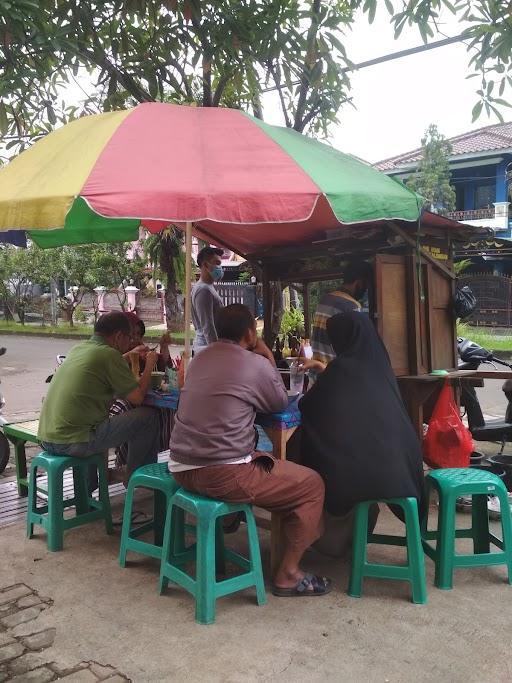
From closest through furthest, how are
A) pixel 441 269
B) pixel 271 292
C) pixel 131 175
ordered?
pixel 131 175 < pixel 441 269 < pixel 271 292

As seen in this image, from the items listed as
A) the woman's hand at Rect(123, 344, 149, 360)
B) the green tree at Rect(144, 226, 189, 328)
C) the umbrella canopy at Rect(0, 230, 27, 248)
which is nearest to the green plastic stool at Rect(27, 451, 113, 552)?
the woman's hand at Rect(123, 344, 149, 360)

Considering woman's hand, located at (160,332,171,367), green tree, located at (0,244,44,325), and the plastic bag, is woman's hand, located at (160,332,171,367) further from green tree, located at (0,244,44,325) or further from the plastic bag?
green tree, located at (0,244,44,325)

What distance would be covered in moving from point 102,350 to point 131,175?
4.48ft

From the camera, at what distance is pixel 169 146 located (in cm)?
299

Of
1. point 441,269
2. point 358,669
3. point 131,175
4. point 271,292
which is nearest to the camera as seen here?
point 358,669

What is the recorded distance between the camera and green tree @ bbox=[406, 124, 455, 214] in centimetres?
2209

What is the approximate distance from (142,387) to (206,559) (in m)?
1.40

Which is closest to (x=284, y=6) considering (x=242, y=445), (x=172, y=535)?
(x=242, y=445)

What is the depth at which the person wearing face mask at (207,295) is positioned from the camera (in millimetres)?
4996

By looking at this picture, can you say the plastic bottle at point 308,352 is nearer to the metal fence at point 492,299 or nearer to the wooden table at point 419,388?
the wooden table at point 419,388

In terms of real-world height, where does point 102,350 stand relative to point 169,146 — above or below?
below

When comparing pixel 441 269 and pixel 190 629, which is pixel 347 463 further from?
pixel 441 269

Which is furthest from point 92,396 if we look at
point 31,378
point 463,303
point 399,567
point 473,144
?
point 473,144

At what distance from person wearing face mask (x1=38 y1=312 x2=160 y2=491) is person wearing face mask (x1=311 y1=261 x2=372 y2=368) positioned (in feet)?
3.98
